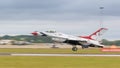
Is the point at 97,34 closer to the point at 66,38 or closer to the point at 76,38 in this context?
the point at 76,38

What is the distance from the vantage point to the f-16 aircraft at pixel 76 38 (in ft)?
314

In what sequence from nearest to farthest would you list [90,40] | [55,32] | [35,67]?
[35,67], [55,32], [90,40]

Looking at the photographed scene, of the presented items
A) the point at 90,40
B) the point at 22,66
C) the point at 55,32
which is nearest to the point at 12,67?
the point at 22,66

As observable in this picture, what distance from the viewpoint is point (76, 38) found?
101 meters

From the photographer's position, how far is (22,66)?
42938mm

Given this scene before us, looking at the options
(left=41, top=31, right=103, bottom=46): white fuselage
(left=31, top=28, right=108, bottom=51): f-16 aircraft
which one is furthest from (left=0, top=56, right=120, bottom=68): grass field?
(left=31, top=28, right=108, bottom=51): f-16 aircraft

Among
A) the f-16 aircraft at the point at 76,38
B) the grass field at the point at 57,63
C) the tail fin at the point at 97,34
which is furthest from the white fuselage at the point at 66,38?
the grass field at the point at 57,63

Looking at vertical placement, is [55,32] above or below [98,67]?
above

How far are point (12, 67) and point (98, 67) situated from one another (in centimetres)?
793

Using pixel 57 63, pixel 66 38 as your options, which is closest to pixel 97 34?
pixel 66 38

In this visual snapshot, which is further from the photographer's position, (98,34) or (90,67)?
(98,34)

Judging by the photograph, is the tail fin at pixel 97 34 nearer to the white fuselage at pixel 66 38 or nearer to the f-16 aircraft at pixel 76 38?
the f-16 aircraft at pixel 76 38

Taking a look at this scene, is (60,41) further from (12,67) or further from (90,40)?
(12,67)

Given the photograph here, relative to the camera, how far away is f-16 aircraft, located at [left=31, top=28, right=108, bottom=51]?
95.7 m
